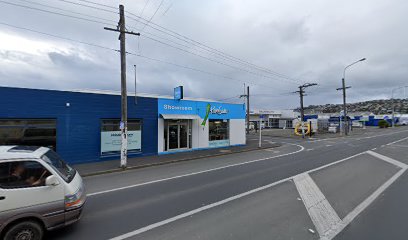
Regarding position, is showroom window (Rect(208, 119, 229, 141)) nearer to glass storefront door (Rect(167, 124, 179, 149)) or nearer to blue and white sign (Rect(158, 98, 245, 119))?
blue and white sign (Rect(158, 98, 245, 119))

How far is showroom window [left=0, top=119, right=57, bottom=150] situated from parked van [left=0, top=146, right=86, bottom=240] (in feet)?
27.8

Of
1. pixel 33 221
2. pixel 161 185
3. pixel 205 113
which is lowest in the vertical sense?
pixel 161 185

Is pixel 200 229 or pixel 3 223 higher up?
pixel 3 223

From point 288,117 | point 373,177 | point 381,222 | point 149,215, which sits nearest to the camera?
point 381,222

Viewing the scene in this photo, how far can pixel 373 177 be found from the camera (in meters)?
8.67

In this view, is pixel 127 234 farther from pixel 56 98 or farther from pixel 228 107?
pixel 228 107

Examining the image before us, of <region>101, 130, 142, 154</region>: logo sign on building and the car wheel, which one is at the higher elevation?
<region>101, 130, 142, 154</region>: logo sign on building

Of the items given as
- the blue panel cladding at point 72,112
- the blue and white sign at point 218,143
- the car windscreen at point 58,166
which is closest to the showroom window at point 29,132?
the blue panel cladding at point 72,112

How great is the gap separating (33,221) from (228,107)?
58.9ft

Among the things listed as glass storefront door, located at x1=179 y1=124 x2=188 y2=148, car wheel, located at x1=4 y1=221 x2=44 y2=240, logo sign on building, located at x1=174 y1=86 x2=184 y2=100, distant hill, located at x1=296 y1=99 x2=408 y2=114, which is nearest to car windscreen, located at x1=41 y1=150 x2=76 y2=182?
car wheel, located at x1=4 y1=221 x2=44 y2=240

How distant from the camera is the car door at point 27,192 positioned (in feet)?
12.0

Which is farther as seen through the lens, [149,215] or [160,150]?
[160,150]

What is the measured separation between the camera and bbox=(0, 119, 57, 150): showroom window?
10.7 meters

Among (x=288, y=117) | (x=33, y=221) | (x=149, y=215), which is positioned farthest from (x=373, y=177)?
(x=288, y=117)
